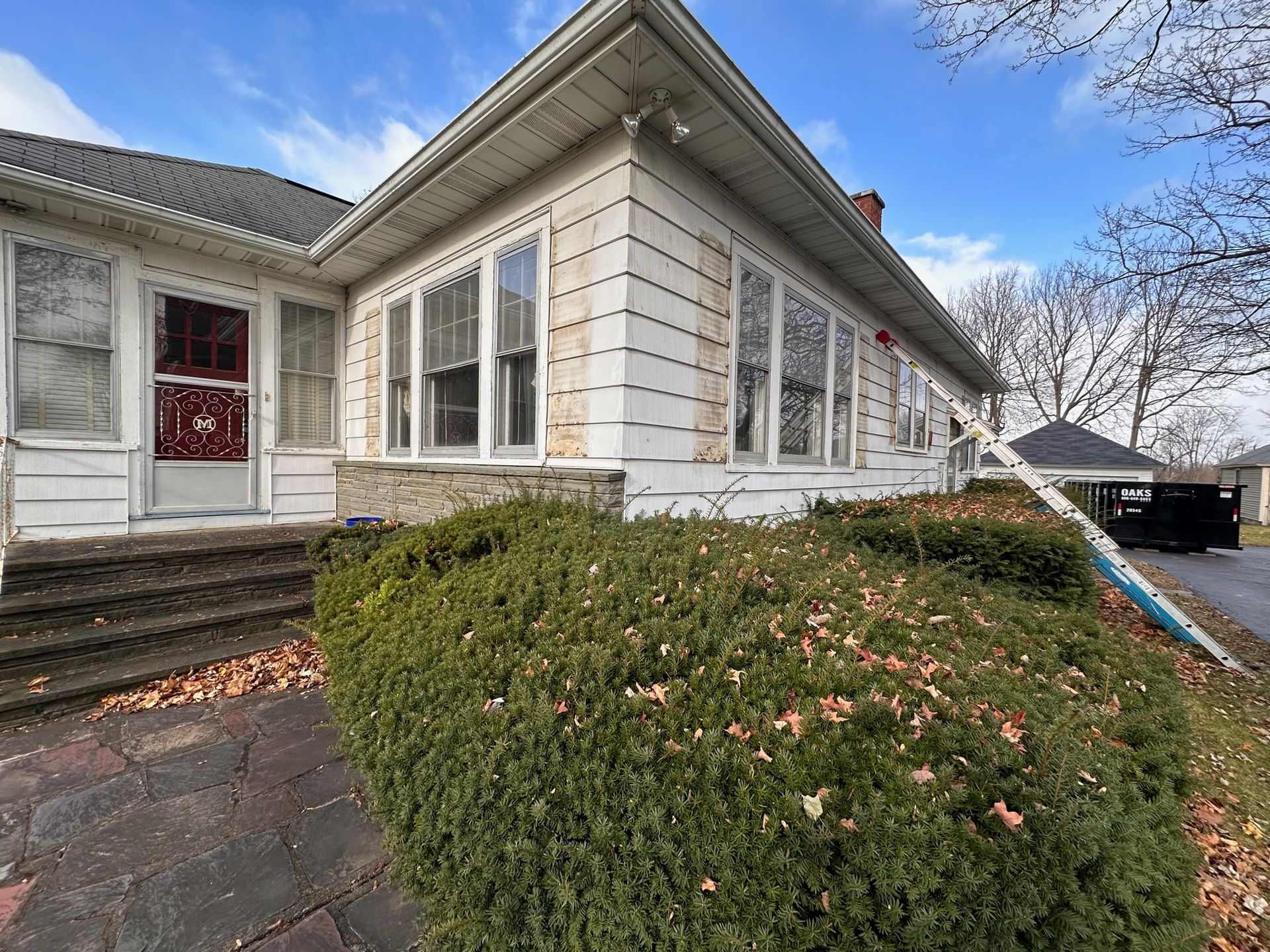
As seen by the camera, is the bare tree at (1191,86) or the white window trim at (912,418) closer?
the bare tree at (1191,86)

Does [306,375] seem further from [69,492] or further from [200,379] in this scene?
[69,492]

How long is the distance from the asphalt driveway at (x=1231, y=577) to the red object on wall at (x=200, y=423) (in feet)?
33.9

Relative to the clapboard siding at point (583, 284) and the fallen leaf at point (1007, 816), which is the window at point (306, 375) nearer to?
the clapboard siding at point (583, 284)

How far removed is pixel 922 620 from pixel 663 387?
84.8 inches

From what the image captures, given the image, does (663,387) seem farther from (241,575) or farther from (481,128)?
(241,575)

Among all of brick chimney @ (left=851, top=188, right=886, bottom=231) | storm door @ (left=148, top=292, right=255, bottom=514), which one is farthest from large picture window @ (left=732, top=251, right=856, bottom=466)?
storm door @ (left=148, top=292, right=255, bottom=514)

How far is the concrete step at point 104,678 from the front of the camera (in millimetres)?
2730

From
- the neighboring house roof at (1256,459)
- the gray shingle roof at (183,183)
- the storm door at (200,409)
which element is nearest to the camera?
the gray shingle roof at (183,183)

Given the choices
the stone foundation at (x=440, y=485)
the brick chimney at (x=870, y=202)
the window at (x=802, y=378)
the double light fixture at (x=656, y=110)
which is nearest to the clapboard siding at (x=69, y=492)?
the stone foundation at (x=440, y=485)

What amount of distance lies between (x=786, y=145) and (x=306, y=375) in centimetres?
555

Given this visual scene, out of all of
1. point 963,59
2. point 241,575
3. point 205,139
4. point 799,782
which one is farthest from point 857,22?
point 205,139

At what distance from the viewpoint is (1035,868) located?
1.19m

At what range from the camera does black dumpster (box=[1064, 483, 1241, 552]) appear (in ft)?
31.3

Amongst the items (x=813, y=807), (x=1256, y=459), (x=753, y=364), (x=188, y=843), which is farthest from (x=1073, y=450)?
(x=188, y=843)
